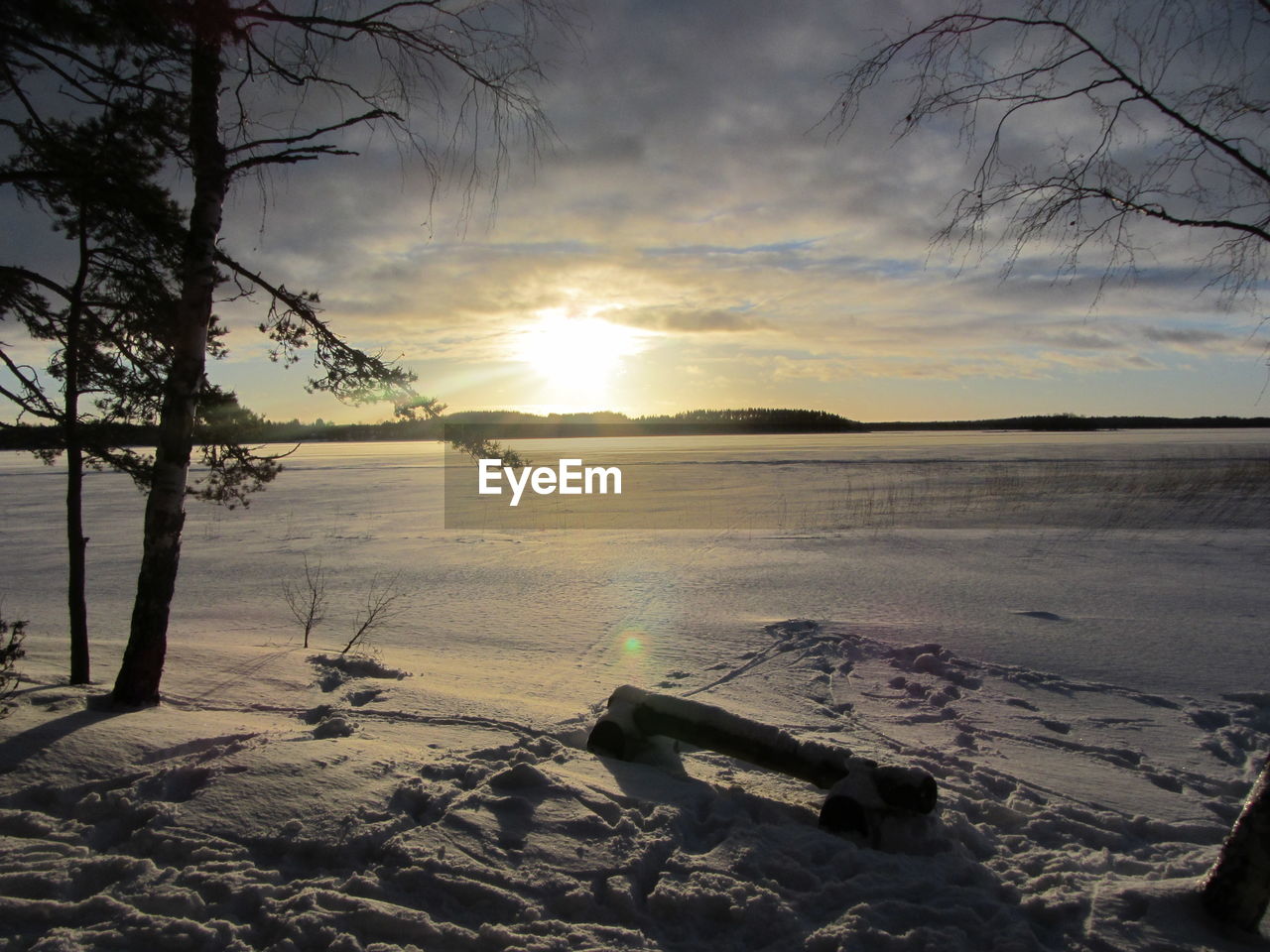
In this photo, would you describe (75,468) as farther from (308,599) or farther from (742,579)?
(742,579)

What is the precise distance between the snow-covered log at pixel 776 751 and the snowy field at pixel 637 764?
0.13 metres

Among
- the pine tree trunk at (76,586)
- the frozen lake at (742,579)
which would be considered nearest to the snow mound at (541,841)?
the pine tree trunk at (76,586)

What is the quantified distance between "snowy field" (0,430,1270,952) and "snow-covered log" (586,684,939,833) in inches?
4.9

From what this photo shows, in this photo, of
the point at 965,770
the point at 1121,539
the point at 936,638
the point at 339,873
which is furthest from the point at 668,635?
the point at 1121,539

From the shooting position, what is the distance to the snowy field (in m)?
2.76

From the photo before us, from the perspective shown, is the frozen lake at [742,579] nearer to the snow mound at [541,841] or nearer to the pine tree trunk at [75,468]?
the pine tree trunk at [75,468]

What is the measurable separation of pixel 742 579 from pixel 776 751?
23.1ft

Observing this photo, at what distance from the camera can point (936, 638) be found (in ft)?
24.3

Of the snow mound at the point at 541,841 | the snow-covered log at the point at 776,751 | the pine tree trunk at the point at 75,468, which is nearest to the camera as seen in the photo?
the snow mound at the point at 541,841

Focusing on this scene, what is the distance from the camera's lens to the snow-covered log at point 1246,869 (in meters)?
2.77

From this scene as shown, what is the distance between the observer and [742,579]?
10656 mm

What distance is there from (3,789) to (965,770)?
5073mm

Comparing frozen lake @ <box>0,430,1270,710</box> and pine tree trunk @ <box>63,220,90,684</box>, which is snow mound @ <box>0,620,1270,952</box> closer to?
pine tree trunk @ <box>63,220,90,684</box>

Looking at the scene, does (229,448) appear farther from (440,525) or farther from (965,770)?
(440,525)
